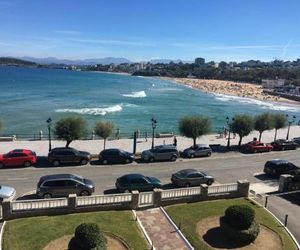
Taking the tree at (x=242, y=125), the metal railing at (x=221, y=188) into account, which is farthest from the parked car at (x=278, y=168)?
the tree at (x=242, y=125)

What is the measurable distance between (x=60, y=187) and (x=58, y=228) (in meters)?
4.87

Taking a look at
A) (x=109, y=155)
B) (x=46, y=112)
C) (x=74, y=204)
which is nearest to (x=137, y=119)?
(x=46, y=112)

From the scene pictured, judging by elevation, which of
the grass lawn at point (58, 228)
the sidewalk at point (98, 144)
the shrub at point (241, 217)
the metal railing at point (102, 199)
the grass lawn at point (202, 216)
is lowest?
the sidewalk at point (98, 144)

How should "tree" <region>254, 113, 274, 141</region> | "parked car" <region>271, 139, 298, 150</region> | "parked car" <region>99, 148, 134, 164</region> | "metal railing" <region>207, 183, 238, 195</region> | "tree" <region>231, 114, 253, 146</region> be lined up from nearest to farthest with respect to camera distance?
"metal railing" <region>207, 183, 238, 195</region>, "parked car" <region>99, 148, 134, 164</region>, "parked car" <region>271, 139, 298, 150</region>, "tree" <region>231, 114, 253, 146</region>, "tree" <region>254, 113, 274, 141</region>

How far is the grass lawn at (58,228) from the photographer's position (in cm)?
1622

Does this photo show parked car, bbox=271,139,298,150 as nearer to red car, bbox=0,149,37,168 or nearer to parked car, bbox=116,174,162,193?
parked car, bbox=116,174,162,193

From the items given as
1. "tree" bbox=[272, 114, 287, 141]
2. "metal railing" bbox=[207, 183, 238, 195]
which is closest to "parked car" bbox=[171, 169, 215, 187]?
"metal railing" bbox=[207, 183, 238, 195]

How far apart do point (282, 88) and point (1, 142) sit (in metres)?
170

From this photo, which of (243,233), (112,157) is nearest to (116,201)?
(243,233)

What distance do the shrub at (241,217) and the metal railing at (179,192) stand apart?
4.55 m

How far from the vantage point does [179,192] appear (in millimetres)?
21953

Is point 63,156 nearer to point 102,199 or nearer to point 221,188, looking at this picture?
point 102,199

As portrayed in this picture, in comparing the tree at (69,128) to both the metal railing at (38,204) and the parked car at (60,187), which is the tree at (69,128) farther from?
the metal railing at (38,204)

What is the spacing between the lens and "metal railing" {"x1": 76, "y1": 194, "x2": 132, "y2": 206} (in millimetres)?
19719
